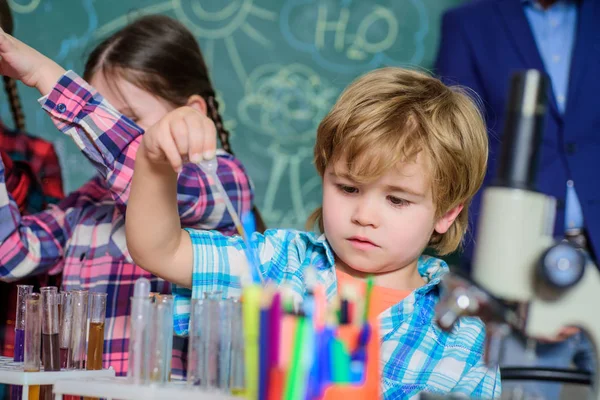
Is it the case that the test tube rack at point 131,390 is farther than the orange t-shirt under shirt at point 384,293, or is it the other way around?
the orange t-shirt under shirt at point 384,293

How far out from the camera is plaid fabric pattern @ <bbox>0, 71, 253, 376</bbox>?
1.25 m

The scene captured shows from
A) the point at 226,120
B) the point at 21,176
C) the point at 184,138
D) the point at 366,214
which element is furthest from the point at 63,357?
the point at 226,120

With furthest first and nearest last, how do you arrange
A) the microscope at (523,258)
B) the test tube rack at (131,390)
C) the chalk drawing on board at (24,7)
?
the chalk drawing on board at (24,7), the test tube rack at (131,390), the microscope at (523,258)

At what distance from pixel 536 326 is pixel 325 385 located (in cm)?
19

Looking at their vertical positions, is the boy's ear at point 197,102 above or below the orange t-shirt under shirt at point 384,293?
above

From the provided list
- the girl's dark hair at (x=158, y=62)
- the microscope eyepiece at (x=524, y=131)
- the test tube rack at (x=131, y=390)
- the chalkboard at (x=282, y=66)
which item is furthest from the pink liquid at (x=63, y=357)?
the chalkboard at (x=282, y=66)

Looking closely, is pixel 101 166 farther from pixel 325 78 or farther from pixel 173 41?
pixel 325 78

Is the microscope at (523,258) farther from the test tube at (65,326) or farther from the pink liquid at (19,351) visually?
the pink liquid at (19,351)

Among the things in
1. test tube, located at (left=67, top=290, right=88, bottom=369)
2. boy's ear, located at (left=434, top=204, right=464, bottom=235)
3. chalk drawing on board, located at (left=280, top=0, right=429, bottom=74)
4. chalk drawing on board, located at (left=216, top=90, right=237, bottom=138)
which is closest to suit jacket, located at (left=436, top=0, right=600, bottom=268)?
chalk drawing on board, located at (left=280, top=0, right=429, bottom=74)

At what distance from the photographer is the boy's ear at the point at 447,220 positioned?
4.29 feet

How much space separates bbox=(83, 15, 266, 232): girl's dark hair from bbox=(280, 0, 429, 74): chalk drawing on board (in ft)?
1.77

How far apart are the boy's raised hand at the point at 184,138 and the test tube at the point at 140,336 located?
0.15 meters

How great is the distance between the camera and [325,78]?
2311 millimetres

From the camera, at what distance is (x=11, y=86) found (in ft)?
6.17
